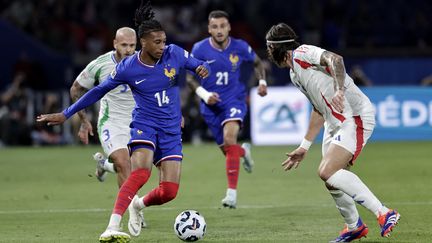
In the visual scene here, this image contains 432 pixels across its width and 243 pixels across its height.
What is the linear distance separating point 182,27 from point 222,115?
54.1 ft

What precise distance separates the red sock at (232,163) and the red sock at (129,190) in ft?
11.7

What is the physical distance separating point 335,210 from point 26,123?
16764 mm

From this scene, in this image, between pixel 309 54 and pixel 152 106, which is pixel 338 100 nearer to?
pixel 309 54

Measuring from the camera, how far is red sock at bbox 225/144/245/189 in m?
13.0

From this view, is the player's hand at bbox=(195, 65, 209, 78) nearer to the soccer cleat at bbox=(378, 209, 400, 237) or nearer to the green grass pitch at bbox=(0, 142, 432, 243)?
the green grass pitch at bbox=(0, 142, 432, 243)

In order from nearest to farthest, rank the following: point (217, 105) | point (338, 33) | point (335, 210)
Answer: point (335, 210), point (217, 105), point (338, 33)

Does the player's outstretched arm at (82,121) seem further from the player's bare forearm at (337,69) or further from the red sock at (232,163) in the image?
the player's bare forearm at (337,69)

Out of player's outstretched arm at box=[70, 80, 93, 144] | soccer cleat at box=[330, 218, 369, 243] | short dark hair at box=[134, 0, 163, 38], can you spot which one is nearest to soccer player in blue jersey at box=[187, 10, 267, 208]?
player's outstretched arm at box=[70, 80, 93, 144]

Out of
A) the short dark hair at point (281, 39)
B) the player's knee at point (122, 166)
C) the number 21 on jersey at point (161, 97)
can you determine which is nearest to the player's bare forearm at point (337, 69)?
the short dark hair at point (281, 39)

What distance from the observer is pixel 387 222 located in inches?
350

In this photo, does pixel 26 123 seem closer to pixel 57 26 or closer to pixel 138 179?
pixel 57 26

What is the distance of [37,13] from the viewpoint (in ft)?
99.8

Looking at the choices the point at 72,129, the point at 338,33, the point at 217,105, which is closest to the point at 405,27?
the point at 338,33

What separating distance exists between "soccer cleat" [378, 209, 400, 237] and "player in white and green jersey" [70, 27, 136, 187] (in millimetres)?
3534
